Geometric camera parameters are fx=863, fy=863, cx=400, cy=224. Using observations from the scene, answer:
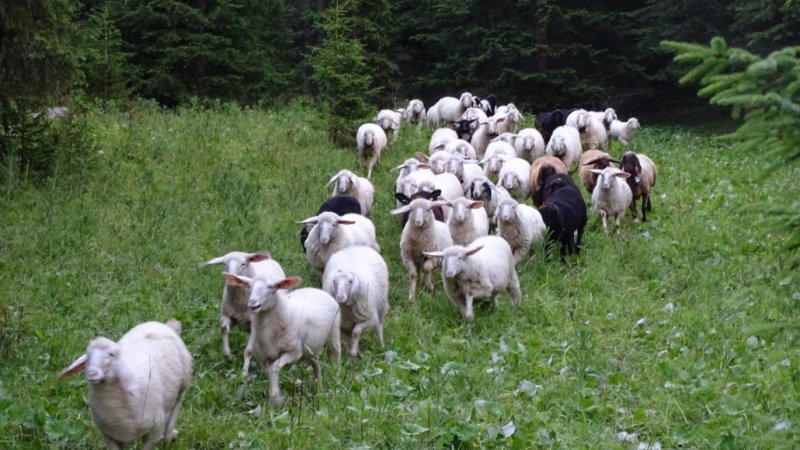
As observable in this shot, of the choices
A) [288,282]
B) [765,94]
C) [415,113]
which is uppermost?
[765,94]

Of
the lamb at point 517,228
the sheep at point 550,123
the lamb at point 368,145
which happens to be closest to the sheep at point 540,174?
the lamb at point 517,228

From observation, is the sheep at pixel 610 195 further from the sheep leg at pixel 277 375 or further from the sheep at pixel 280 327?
the sheep leg at pixel 277 375

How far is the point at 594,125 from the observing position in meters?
17.4

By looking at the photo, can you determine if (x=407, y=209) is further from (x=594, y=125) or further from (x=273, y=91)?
(x=273, y=91)

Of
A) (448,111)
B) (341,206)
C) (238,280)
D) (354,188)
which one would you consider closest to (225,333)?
(238,280)

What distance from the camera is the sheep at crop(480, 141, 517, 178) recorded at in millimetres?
14500

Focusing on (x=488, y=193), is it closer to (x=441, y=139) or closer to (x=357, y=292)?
(x=357, y=292)

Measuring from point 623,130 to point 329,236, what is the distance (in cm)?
1148

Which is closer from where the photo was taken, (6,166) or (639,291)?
(639,291)

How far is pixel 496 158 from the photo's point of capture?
14.5 meters

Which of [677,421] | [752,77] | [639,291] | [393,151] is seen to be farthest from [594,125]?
[752,77]

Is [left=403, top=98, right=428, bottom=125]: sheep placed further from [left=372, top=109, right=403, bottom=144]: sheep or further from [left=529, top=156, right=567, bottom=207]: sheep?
[left=529, top=156, right=567, bottom=207]: sheep

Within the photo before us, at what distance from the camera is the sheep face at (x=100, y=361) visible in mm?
5082

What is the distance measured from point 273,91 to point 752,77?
77.1ft
